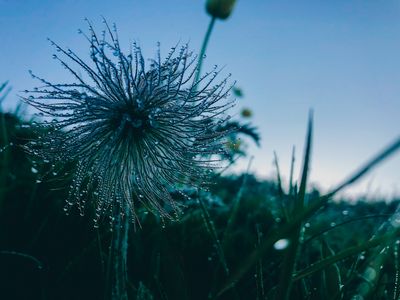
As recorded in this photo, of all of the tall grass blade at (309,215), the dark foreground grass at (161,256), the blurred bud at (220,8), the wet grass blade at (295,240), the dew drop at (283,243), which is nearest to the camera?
the tall grass blade at (309,215)

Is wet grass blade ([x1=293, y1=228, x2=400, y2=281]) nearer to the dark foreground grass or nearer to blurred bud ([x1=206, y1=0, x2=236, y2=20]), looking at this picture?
the dark foreground grass

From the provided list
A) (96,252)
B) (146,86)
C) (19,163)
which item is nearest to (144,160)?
(146,86)

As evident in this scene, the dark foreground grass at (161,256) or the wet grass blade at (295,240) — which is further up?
the dark foreground grass at (161,256)

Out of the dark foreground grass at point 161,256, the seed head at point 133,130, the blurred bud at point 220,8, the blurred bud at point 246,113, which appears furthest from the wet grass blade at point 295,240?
the blurred bud at point 246,113

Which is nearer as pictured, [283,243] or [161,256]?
[161,256]

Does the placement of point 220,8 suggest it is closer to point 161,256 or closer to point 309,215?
point 161,256

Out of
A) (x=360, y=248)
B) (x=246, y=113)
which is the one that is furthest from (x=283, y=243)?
(x=246, y=113)

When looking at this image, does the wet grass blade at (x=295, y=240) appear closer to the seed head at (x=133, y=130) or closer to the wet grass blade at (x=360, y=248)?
the wet grass blade at (x=360, y=248)

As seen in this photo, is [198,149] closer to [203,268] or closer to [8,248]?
[203,268]
